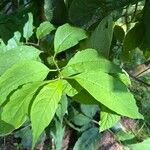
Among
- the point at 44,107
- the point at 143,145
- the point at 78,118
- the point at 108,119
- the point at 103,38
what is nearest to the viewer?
the point at 44,107

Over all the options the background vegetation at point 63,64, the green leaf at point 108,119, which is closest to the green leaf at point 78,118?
the background vegetation at point 63,64

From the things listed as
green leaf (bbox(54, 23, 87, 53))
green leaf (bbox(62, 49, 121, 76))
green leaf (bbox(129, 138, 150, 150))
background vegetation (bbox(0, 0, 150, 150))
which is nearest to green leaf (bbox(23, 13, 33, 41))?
background vegetation (bbox(0, 0, 150, 150))

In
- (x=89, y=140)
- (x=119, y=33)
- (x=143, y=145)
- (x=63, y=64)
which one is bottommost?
(x=89, y=140)

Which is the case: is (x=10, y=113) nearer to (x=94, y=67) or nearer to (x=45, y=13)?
(x=94, y=67)

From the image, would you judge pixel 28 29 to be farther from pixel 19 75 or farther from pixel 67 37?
pixel 19 75

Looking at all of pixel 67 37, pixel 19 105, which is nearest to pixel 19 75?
pixel 19 105

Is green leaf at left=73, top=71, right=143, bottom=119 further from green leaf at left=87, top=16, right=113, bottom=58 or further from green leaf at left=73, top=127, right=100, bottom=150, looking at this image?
green leaf at left=73, top=127, right=100, bottom=150

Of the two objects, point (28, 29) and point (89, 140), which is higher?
point (28, 29)
